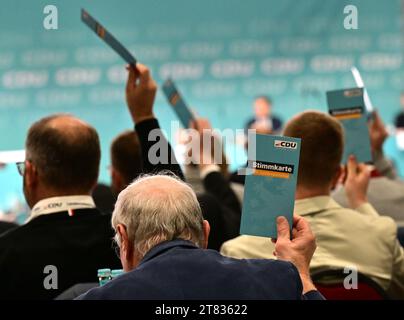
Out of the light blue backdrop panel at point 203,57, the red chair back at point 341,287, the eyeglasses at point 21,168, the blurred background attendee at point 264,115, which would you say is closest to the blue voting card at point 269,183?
the red chair back at point 341,287

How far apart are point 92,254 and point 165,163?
385mm

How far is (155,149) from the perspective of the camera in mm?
2660

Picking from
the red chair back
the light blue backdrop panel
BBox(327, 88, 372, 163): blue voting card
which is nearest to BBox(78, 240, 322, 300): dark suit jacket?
the red chair back

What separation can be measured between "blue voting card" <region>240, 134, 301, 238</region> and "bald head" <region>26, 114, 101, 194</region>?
37.6 inches

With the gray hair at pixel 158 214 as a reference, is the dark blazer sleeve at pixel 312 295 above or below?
below

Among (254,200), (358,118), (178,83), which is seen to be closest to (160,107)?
(178,83)

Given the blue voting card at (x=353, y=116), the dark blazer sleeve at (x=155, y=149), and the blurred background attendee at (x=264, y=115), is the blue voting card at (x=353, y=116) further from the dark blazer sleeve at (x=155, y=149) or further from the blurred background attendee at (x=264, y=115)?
the blurred background attendee at (x=264, y=115)

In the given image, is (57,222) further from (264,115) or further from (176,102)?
(264,115)

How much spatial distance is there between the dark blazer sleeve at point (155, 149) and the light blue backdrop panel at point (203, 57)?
703 cm

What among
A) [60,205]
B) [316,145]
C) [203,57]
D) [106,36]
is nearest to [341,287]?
[316,145]

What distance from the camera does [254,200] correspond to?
1.94 m

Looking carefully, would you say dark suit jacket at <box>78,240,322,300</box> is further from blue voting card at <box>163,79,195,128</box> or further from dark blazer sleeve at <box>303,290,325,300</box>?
blue voting card at <box>163,79,195,128</box>

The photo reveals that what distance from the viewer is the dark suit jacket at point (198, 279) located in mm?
1688

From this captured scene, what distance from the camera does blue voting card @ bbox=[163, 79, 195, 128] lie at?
125 inches
